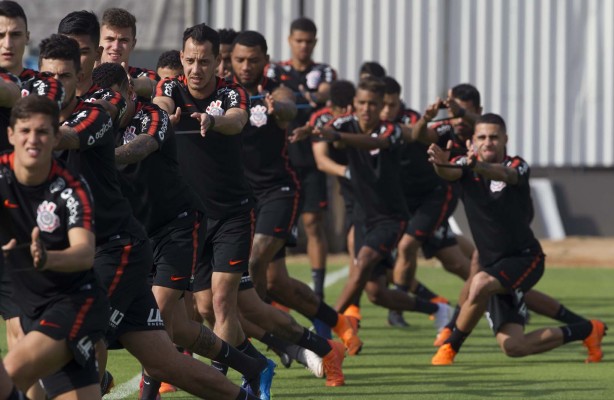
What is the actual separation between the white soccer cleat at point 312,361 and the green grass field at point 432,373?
0.08 meters

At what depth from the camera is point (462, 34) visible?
24141 millimetres

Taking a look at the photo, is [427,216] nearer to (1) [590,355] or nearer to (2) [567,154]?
(1) [590,355]

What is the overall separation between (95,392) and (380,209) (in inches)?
247

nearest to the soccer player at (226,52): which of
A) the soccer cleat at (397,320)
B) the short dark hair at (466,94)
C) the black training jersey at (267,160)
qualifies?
the black training jersey at (267,160)

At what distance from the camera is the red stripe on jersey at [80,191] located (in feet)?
19.9

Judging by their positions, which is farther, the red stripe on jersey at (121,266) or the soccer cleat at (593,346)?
the soccer cleat at (593,346)

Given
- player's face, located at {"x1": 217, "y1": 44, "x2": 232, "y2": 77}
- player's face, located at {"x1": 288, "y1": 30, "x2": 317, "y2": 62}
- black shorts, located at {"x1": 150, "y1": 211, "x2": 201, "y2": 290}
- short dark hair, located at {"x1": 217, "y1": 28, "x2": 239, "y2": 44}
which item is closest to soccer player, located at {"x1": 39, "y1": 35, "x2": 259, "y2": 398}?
black shorts, located at {"x1": 150, "y1": 211, "x2": 201, "y2": 290}

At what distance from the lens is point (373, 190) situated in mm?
12414

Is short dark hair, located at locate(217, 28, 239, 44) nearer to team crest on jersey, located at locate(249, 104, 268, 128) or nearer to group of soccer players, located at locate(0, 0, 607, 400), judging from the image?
group of soccer players, located at locate(0, 0, 607, 400)

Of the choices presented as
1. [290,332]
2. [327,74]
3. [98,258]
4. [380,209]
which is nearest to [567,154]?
[327,74]

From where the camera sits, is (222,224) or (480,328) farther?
(480,328)

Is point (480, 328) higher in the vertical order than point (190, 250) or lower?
lower

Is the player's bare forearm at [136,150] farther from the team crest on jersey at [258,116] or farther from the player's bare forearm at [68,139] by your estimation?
the team crest on jersey at [258,116]

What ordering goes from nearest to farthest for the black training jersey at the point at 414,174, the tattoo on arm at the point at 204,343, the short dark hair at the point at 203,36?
the tattoo on arm at the point at 204,343, the short dark hair at the point at 203,36, the black training jersey at the point at 414,174
